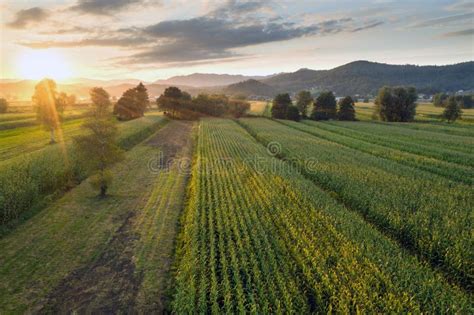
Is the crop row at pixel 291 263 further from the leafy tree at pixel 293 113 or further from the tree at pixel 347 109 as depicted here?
the tree at pixel 347 109

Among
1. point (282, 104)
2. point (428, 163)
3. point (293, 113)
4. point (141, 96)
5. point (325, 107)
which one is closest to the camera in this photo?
point (428, 163)

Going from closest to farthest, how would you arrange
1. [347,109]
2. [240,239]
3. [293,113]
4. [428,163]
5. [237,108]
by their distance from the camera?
[240,239]
[428,163]
[347,109]
[293,113]
[237,108]

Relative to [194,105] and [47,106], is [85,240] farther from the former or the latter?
[194,105]

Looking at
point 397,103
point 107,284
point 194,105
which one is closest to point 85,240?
point 107,284

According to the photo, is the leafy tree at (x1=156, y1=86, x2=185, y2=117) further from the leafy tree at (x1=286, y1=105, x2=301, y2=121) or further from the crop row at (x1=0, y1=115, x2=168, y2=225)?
the crop row at (x1=0, y1=115, x2=168, y2=225)

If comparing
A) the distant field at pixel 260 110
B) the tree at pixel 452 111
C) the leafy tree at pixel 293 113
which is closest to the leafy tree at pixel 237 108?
the distant field at pixel 260 110

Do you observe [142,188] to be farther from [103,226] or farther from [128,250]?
[128,250]
